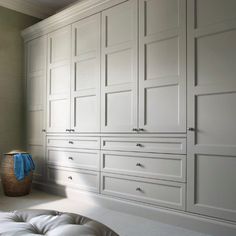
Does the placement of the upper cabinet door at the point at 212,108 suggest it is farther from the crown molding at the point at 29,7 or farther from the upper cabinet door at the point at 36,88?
the crown molding at the point at 29,7

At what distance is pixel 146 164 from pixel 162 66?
3.07 feet

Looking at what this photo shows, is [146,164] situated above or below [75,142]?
below

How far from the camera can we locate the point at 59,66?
3693 millimetres

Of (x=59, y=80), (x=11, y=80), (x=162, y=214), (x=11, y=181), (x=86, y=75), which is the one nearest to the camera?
(x=162, y=214)

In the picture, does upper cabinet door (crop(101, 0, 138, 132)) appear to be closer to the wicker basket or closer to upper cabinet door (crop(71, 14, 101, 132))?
upper cabinet door (crop(71, 14, 101, 132))

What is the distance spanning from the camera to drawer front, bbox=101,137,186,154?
2.47 meters

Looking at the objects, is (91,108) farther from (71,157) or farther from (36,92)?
(36,92)

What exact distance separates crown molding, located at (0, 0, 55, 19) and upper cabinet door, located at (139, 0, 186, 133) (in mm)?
2222

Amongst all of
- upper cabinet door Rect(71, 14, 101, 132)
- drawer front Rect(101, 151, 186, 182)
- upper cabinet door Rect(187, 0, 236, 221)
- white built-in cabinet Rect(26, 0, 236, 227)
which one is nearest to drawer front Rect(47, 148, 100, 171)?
white built-in cabinet Rect(26, 0, 236, 227)

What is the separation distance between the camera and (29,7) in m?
4.34

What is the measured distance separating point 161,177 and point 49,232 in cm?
145

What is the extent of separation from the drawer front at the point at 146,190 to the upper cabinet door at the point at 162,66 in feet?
1.65

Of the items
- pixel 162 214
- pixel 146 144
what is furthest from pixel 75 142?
pixel 162 214

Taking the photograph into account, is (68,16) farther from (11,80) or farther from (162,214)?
(162,214)
